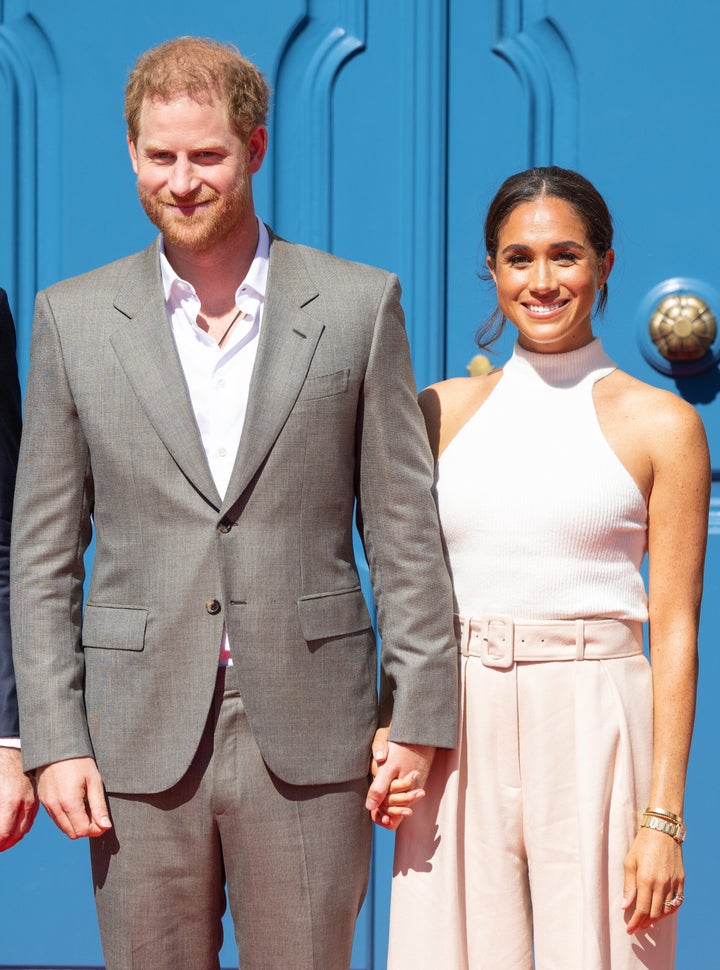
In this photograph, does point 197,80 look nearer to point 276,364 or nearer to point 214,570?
point 276,364

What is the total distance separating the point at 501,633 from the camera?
1.83 meters

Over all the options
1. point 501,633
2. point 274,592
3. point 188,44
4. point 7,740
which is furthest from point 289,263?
point 7,740

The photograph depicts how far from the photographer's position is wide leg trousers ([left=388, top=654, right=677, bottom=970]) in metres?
1.81

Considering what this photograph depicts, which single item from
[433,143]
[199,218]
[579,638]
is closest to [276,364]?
[199,218]

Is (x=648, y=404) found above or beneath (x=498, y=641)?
above

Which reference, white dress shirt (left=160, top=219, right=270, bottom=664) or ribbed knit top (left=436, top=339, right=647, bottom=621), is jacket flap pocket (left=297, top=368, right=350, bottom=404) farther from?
ribbed knit top (left=436, top=339, right=647, bottom=621)

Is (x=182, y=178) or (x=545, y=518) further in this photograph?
→ (x=545, y=518)

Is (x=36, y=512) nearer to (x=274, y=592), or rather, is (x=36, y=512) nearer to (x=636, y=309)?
(x=274, y=592)

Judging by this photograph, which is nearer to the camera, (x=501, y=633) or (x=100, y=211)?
(x=501, y=633)

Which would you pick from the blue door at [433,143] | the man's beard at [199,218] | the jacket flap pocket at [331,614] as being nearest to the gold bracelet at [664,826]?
the jacket flap pocket at [331,614]

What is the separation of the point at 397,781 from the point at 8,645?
1.90 ft

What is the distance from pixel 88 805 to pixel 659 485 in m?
0.89

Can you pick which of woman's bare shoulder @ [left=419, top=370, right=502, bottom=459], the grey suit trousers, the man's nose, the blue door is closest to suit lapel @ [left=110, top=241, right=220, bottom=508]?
the man's nose

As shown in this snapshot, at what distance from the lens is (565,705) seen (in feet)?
5.97
